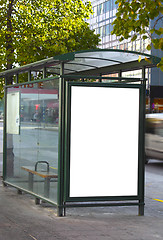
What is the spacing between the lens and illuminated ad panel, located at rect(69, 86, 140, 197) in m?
7.62

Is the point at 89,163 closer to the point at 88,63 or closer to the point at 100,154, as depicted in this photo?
the point at 100,154

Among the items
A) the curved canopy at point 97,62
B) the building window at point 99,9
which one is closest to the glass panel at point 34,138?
the curved canopy at point 97,62

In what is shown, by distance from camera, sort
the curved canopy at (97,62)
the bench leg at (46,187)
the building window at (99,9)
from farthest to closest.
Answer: the building window at (99,9)
the bench leg at (46,187)
the curved canopy at (97,62)

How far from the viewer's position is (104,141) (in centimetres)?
777

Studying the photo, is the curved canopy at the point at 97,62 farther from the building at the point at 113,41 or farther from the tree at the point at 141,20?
the building at the point at 113,41

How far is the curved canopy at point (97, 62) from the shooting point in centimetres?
768

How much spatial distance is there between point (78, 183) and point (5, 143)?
356cm

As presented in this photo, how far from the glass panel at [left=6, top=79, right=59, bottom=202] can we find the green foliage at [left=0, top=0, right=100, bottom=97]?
3.92m

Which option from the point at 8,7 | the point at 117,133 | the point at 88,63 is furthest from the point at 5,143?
the point at 8,7

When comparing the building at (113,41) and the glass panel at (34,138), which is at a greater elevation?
the building at (113,41)

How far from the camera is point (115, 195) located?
7.71 m

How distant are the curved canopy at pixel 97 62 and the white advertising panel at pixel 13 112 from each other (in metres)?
0.53

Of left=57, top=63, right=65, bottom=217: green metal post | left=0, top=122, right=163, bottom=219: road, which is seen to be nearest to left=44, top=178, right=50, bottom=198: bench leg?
left=0, top=122, right=163, bottom=219: road

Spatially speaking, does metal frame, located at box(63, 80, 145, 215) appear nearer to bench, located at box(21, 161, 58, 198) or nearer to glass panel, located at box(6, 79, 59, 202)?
glass panel, located at box(6, 79, 59, 202)
